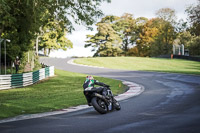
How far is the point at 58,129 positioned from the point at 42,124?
1051 millimetres

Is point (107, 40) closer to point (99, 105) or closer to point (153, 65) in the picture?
point (153, 65)

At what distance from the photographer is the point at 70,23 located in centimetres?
Answer: 2127

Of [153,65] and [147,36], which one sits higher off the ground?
[147,36]

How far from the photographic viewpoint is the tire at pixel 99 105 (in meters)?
10.8

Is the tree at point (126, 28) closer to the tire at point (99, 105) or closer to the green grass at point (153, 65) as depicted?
the green grass at point (153, 65)

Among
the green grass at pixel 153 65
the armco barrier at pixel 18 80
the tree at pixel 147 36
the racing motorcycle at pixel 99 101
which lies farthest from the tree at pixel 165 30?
the racing motorcycle at pixel 99 101

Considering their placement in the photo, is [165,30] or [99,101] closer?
[99,101]

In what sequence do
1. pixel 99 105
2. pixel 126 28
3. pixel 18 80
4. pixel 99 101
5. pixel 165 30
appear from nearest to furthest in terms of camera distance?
pixel 99 105 < pixel 99 101 < pixel 18 80 < pixel 165 30 < pixel 126 28

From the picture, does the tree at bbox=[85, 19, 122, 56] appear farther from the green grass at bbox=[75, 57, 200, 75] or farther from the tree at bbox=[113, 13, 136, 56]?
the green grass at bbox=[75, 57, 200, 75]

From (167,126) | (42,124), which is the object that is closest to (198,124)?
(167,126)

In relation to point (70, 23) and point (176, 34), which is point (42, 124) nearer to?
point (70, 23)

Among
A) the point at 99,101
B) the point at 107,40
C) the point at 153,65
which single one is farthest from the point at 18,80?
the point at 107,40

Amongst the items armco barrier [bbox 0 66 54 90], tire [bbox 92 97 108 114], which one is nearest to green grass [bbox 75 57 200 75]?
armco barrier [bbox 0 66 54 90]

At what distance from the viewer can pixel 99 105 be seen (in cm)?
1101
